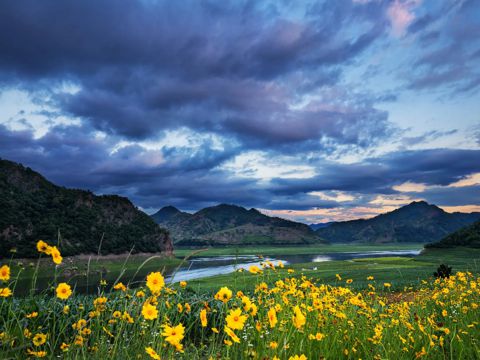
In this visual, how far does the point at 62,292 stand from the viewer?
3299 millimetres

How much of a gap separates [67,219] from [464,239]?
391 feet

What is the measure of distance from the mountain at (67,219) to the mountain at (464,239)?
89059 mm

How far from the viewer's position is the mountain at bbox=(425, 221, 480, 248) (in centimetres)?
8819

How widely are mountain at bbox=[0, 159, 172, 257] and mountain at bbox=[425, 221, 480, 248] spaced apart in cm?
8906

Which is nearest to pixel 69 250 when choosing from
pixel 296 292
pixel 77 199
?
pixel 77 199

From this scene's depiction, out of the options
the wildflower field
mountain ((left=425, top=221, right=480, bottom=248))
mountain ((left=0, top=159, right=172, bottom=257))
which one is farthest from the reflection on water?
mountain ((left=425, top=221, right=480, bottom=248))

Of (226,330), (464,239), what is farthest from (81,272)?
(464,239)

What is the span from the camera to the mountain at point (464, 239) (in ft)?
289

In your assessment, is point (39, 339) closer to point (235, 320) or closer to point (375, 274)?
point (235, 320)

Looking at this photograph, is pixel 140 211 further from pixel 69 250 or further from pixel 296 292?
pixel 296 292

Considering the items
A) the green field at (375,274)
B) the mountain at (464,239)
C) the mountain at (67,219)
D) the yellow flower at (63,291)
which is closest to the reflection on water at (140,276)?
the yellow flower at (63,291)

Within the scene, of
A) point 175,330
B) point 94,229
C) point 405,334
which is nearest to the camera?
point 175,330

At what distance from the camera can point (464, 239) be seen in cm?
9231

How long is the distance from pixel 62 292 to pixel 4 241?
325 feet
